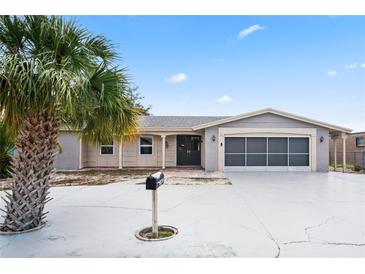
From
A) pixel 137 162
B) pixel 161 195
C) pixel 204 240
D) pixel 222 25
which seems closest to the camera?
pixel 204 240

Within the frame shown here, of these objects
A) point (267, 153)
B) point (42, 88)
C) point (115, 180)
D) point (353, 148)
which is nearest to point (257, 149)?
point (267, 153)

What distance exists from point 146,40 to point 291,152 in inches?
385

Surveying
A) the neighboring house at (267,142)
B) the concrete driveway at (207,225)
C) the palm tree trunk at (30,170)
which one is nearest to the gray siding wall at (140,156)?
the neighboring house at (267,142)

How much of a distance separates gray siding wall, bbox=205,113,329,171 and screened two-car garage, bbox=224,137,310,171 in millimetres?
630

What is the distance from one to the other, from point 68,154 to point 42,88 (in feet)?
39.1

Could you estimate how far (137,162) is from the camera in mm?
15508

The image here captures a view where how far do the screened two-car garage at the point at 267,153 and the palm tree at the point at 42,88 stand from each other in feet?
31.2

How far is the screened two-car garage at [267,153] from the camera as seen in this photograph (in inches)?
517

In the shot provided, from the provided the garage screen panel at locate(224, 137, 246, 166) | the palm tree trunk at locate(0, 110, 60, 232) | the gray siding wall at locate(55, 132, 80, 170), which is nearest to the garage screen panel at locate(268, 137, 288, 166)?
the garage screen panel at locate(224, 137, 246, 166)

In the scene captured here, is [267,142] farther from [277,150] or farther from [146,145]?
[146,145]

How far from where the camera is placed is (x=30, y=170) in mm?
3984
